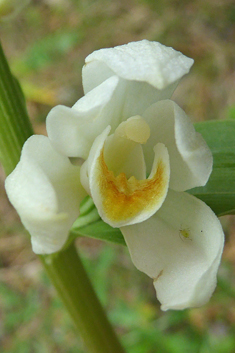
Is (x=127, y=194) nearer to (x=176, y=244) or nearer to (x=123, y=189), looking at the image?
(x=123, y=189)

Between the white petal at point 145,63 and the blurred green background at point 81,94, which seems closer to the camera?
the white petal at point 145,63

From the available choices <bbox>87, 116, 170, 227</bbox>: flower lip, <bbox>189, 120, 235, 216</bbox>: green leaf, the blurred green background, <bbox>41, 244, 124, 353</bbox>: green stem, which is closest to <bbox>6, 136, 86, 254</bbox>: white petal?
<bbox>87, 116, 170, 227</bbox>: flower lip

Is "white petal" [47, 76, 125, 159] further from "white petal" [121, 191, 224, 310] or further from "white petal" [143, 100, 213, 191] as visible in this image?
"white petal" [121, 191, 224, 310]

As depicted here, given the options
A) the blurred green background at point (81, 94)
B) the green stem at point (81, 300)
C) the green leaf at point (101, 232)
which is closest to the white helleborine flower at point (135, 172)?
the green leaf at point (101, 232)

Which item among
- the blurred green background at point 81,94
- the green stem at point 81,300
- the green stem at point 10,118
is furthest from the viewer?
the blurred green background at point 81,94

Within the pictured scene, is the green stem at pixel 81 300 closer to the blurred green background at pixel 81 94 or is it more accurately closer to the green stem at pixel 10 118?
the green stem at pixel 10 118

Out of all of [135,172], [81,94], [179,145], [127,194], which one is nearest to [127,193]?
[127,194]

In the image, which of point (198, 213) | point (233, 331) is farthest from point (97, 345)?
point (233, 331)

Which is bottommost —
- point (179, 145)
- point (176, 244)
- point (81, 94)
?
point (81, 94)
